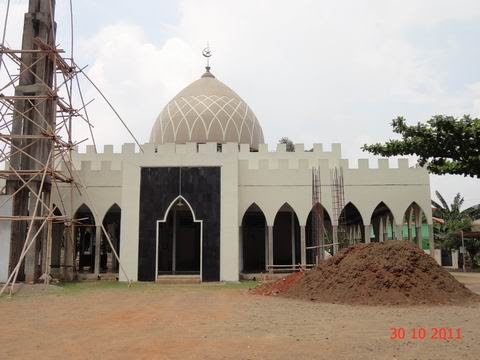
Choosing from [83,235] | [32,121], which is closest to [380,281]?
[32,121]

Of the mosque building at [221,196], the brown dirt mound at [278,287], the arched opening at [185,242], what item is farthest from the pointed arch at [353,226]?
the brown dirt mound at [278,287]

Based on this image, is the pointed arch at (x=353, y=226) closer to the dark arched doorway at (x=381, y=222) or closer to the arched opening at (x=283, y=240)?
the dark arched doorway at (x=381, y=222)

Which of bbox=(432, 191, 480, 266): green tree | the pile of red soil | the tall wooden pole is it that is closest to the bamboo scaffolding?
the tall wooden pole

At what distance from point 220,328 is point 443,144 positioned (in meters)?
12.6

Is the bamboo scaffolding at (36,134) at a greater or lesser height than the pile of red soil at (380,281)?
greater

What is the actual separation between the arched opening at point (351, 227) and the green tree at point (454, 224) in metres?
5.40

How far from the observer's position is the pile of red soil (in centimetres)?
1199

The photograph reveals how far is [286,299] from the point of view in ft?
43.5

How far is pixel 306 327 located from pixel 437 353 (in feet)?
8.67

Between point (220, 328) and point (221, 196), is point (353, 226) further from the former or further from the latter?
point (220, 328)

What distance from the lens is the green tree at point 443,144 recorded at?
1719 cm

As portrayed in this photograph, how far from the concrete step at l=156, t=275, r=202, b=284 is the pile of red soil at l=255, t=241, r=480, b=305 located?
503 centimetres

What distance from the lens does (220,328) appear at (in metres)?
8.73

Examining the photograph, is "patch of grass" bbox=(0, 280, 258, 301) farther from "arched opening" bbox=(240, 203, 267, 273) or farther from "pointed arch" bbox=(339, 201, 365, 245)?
"pointed arch" bbox=(339, 201, 365, 245)
